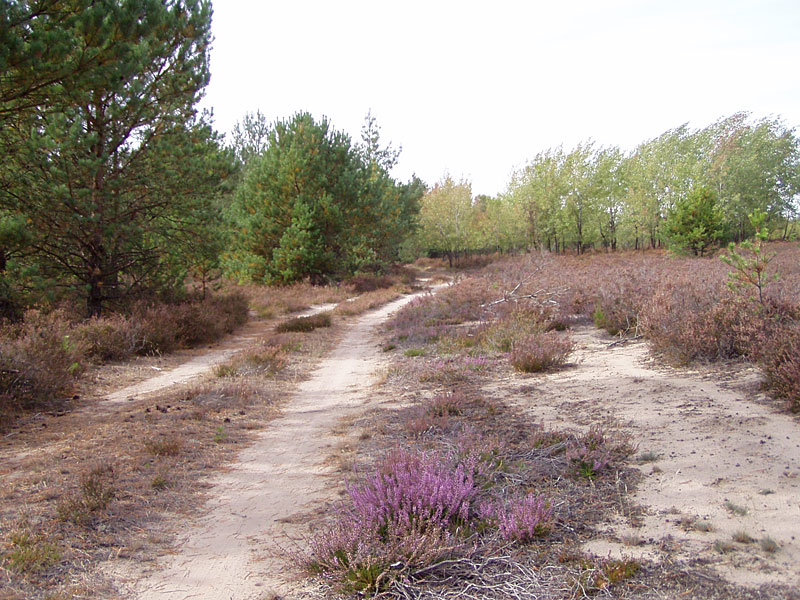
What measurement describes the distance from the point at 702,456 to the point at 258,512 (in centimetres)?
357

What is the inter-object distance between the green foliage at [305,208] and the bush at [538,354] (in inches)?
687

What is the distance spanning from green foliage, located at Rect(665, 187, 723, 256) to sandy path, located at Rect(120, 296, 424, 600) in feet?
81.3

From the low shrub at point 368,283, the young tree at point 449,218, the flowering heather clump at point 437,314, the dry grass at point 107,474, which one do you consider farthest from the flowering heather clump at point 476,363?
the young tree at point 449,218

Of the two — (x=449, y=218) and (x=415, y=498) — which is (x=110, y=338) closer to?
(x=415, y=498)

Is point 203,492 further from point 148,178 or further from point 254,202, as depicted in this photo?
point 254,202

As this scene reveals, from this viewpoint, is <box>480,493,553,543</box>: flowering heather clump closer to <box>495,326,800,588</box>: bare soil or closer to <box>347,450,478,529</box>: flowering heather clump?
<box>347,450,478,529</box>: flowering heather clump

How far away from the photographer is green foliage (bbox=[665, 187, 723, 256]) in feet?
86.1

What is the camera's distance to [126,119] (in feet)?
39.2

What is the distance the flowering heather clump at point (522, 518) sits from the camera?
3167 mm

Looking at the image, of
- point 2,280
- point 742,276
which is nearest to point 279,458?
point 742,276

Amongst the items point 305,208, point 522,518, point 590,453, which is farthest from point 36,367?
point 305,208

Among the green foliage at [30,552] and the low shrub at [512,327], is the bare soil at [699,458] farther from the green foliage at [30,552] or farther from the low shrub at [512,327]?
the green foliage at [30,552]

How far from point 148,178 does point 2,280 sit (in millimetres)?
3903

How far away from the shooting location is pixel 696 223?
26.5 m
